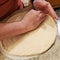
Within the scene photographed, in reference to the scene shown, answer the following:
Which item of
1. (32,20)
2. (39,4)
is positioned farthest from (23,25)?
(39,4)

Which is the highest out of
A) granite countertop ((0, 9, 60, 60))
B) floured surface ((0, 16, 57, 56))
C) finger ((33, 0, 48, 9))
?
finger ((33, 0, 48, 9))

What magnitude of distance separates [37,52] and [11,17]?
0.24 m

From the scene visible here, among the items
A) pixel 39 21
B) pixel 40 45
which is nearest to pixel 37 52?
pixel 40 45

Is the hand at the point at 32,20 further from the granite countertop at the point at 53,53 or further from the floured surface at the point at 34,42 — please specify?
the granite countertop at the point at 53,53

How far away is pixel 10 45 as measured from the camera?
649 millimetres

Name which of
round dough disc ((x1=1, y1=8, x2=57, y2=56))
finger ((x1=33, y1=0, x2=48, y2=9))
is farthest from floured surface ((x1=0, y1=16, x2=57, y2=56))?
finger ((x1=33, y1=0, x2=48, y2=9))

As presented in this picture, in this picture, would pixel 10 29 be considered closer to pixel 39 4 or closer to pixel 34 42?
pixel 34 42

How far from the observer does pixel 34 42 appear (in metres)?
0.64

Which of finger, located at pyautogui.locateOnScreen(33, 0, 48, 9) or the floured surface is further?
finger, located at pyautogui.locateOnScreen(33, 0, 48, 9)

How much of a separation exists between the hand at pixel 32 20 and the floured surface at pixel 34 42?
0.10 ft

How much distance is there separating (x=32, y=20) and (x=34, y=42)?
98mm

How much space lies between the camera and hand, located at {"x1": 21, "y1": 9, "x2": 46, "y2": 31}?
0.62 m

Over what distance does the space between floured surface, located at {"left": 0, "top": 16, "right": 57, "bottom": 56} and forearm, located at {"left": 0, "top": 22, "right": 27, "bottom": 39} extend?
0.17 ft

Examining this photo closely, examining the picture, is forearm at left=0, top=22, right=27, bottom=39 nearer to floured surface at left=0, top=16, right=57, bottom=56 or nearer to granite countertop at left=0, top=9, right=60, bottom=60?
floured surface at left=0, top=16, right=57, bottom=56
